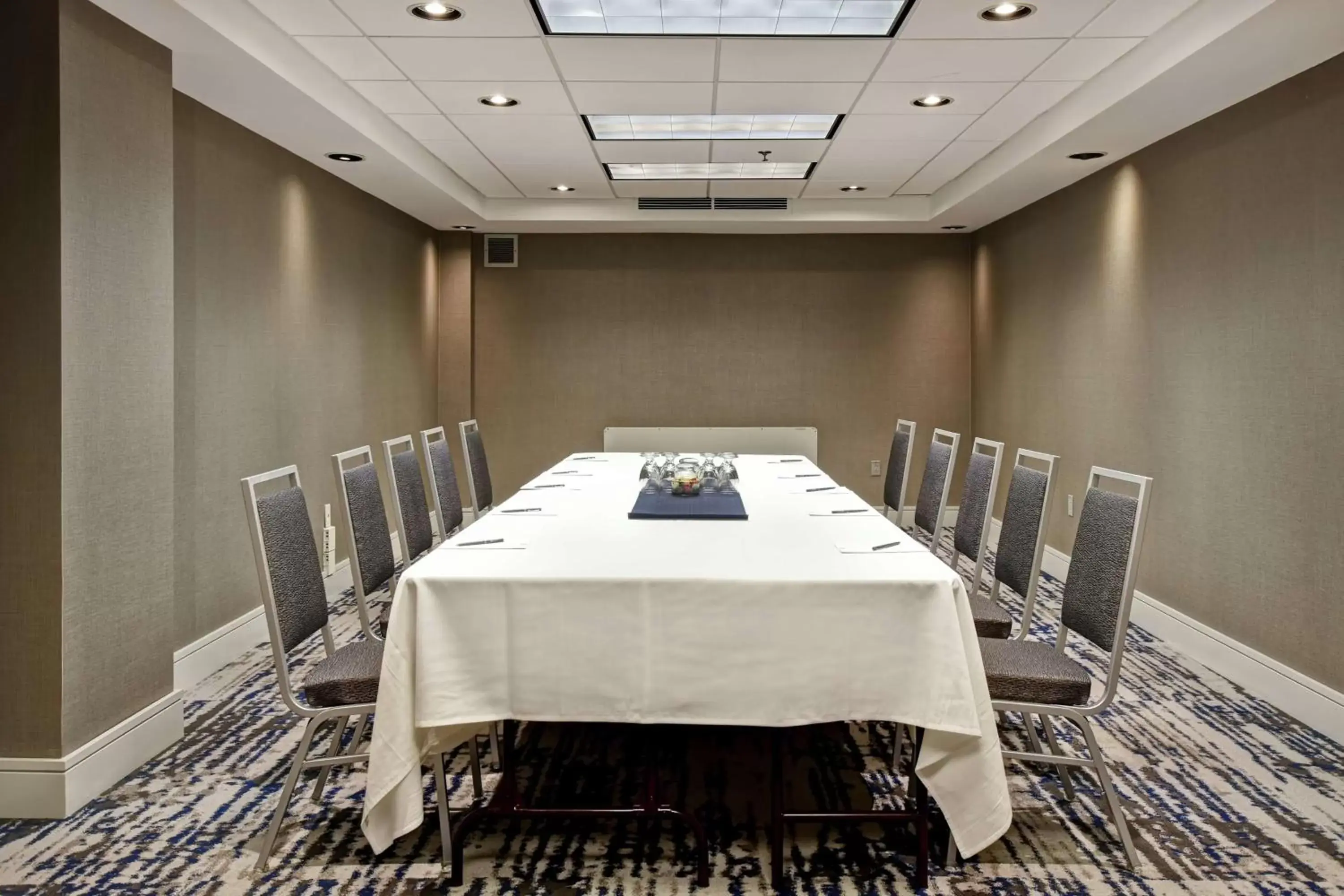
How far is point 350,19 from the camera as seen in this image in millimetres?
3277

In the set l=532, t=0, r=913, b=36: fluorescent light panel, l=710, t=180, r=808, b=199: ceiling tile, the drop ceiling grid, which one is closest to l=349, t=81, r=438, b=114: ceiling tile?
the drop ceiling grid

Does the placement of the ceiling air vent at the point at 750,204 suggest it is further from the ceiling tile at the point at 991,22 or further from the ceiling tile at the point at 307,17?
the ceiling tile at the point at 307,17

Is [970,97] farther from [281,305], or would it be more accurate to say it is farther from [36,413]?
[36,413]

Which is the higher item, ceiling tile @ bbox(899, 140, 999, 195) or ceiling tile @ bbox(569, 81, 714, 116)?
ceiling tile @ bbox(899, 140, 999, 195)

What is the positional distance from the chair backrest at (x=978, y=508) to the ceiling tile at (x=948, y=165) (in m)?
→ 2.30

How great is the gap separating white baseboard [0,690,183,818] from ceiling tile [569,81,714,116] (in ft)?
10.1

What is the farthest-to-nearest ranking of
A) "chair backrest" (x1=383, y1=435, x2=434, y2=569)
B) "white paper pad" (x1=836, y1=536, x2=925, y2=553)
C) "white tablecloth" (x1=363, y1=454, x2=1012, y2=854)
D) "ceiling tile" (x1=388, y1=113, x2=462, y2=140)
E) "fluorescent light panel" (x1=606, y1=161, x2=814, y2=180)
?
"fluorescent light panel" (x1=606, y1=161, x2=814, y2=180) → "ceiling tile" (x1=388, y1=113, x2=462, y2=140) → "chair backrest" (x1=383, y1=435, x2=434, y2=569) → "white paper pad" (x1=836, y1=536, x2=925, y2=553) → "white tablecloth" (x1=363, y1=454, x2=1012, y2=854)

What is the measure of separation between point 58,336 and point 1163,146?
4.72 m

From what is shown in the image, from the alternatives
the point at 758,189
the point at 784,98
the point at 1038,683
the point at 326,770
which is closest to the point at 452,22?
the point at 784,98

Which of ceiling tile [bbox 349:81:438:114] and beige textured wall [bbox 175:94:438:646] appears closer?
beige textured wall [bbox 175:94:438:646]

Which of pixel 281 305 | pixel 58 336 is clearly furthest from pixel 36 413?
pixel 281 305

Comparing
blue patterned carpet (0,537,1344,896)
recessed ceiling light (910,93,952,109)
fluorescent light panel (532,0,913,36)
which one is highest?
recessed ceiling light (910,93,952,109)

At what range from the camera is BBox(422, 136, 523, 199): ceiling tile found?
510cm

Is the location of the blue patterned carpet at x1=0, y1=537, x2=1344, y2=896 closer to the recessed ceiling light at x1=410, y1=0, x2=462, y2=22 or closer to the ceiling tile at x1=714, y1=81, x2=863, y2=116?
the recessed ceiling light at x1=410, y1=0, x2=462, y2=22
